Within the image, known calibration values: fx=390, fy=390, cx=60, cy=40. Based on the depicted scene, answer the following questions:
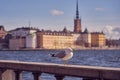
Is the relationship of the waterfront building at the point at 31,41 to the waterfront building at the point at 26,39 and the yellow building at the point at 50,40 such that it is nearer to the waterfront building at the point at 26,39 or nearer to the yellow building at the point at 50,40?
the waterfront building at the point at 26,39

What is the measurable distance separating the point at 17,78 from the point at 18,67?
0.49 m

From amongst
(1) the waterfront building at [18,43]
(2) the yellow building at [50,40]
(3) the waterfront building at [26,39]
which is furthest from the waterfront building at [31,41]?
(1) the waterfront building at [18,43]

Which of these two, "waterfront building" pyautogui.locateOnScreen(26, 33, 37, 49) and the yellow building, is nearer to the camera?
"waterfront building" pyautogui.locateOnScreen(26, 33, 37, 49)

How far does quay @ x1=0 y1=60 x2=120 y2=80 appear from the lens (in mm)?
7356

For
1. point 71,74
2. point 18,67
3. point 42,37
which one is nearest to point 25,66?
point 18,67

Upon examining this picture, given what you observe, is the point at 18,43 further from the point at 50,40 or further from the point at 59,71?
the point at 59,71

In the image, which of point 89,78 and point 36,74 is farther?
point 36,74

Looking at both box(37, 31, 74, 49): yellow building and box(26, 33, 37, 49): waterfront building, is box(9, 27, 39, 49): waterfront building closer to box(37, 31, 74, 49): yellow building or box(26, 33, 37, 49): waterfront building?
box(26, 33, 37, 49): waterfront building

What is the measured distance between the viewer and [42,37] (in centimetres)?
18512

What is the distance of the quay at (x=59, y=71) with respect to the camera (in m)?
7.36

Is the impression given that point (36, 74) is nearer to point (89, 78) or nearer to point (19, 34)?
point (89, 78)

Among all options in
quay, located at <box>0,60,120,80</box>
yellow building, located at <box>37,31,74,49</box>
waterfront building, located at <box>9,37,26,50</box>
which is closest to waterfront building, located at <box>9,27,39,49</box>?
waterfront building, located at <box>9,37,26,50</box>

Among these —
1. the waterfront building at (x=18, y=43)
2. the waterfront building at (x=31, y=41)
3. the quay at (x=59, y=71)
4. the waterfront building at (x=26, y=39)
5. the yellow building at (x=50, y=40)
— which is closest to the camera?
the quay at (x=59, y=71)

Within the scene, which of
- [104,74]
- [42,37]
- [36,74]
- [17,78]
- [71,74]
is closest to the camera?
[104,74]
